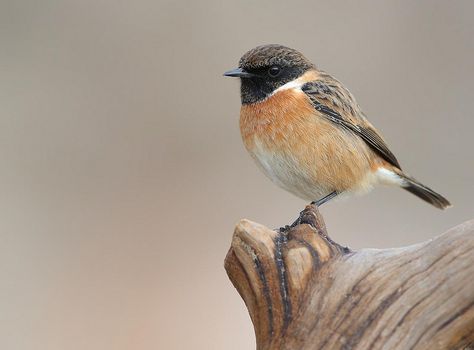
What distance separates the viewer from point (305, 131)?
4207mm

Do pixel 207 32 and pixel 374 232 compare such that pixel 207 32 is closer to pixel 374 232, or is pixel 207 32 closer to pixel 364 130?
pixel 374 232

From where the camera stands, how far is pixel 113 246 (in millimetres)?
6219

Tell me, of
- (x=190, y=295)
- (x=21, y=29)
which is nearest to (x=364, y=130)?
(x=190, y=295)

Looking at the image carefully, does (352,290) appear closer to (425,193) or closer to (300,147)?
(300,147)

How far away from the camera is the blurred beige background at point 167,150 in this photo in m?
5.85

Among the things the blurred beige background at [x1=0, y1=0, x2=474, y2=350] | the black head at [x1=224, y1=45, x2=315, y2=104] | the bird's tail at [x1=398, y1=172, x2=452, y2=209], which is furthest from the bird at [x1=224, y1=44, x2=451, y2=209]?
the blurred beige background at [x1=0, y1=0, x2=474, y2=350]

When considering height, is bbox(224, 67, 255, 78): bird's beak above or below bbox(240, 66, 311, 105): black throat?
above

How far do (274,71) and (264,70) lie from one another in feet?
0.21

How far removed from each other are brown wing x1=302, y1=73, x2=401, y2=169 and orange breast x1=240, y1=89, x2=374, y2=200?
0.23 feet

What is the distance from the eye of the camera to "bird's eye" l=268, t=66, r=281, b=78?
177 inches

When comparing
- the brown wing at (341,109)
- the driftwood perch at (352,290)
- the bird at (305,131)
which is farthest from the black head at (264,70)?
the driftwood perch at (352,290)

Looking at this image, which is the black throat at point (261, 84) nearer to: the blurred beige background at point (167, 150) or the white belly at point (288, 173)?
the white belly at point (288, 173)

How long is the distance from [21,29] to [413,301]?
531 cm

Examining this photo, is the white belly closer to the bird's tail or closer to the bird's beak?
the bird's beak
